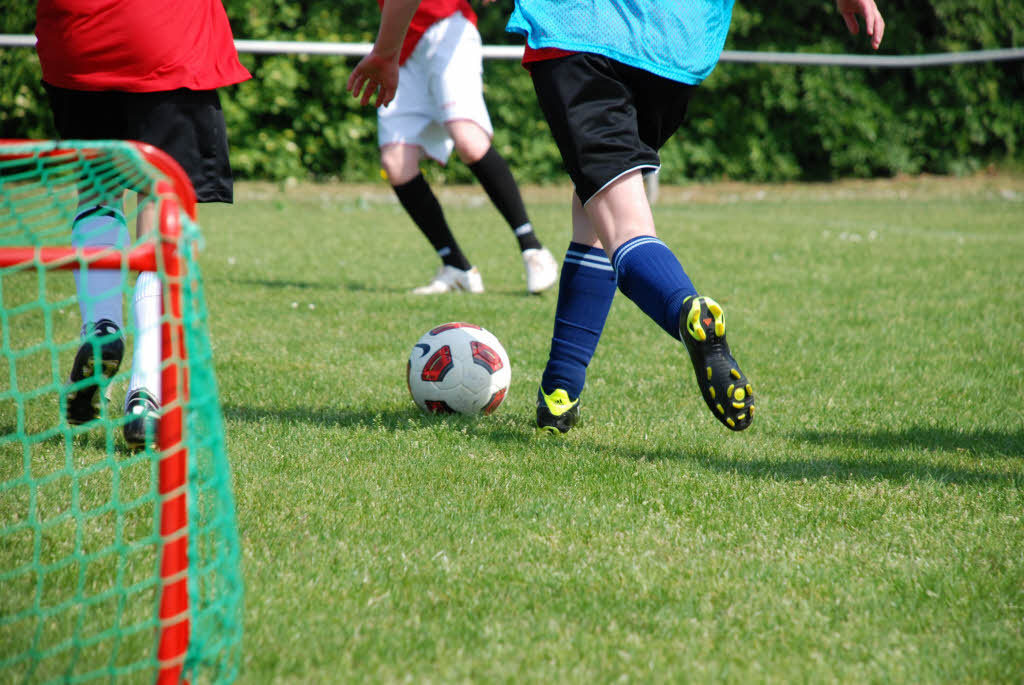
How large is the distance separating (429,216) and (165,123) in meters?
2.96

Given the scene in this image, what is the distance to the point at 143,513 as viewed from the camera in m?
2.44

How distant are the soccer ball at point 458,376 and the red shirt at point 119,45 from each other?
1.10 m

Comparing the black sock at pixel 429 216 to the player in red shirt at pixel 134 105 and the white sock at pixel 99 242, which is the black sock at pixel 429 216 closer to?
the player in red shirt at pixel 134 105

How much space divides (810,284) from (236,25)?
8.97m

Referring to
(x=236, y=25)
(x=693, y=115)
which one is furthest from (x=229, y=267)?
(x=693, y=115)

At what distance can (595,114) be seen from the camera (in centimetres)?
268

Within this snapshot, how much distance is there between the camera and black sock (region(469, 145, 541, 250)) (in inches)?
229

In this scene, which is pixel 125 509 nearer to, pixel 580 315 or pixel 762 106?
pixel 580 315

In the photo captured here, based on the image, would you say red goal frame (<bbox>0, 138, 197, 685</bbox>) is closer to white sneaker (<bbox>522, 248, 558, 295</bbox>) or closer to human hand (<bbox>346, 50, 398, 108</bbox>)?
human hand (<bbox>346, 50, 398, 108</bbox>)

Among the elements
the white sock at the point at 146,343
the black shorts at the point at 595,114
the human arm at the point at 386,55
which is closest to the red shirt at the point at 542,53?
the black shorts at the point at 595,114

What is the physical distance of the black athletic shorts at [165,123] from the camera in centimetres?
301

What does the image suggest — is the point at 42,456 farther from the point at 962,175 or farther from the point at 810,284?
the point at 962,175

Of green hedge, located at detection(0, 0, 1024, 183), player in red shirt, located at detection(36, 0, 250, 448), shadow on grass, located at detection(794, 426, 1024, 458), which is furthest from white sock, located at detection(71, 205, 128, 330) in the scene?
green hedge, located at detection(0, 0, 1024, 183)

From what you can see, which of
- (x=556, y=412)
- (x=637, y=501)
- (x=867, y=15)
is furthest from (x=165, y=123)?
(x=867, y=15)
